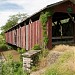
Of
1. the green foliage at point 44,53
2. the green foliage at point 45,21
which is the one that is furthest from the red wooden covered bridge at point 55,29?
the green foliage at point 44,53

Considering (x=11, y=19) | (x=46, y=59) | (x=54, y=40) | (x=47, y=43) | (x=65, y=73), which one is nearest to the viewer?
(x=65, y=73)

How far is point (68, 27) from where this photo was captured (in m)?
20.4

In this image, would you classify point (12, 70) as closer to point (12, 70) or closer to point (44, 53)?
point (12, 70)

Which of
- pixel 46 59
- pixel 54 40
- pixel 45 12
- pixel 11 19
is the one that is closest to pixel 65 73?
pixel 46 59

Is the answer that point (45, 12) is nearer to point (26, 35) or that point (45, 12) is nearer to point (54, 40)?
point (54, 40)

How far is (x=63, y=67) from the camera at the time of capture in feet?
35.1

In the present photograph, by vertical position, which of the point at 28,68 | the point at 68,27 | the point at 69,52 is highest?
the point at 68,27

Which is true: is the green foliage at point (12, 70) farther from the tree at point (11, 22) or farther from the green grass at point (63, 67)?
the tree at point (11, 22)

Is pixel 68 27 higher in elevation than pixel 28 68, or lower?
higher

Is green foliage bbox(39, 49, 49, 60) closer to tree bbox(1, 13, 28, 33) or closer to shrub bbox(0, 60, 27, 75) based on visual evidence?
shrub bbox(0, 60, 27, 75)

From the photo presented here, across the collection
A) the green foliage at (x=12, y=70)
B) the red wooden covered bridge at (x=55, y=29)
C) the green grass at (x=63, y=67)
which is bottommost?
the green foliage at (x=12, y=70)

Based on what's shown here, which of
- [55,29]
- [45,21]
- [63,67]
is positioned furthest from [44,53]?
[55,29]

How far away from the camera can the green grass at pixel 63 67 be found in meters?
10.2

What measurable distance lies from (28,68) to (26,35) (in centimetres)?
813
